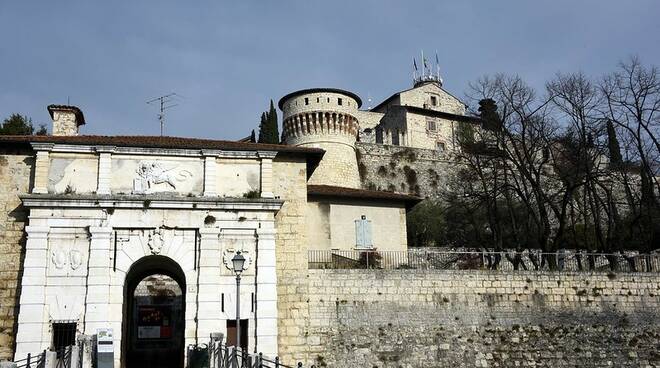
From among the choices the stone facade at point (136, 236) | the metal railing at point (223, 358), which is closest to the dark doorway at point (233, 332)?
the stone facade at point (136, 236)

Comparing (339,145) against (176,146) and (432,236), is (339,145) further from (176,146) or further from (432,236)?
(176,146)

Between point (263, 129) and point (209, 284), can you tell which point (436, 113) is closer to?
point (263, 129)

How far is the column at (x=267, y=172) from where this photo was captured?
23.7m

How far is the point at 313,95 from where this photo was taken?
5169cm

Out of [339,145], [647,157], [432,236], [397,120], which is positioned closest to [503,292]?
[647,157]

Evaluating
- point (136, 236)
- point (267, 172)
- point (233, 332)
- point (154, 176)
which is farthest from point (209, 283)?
point (267, 172)

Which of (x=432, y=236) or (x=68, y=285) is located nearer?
(x=68, y=285)

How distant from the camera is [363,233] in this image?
1144 inches

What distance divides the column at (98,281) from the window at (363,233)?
1094 cm

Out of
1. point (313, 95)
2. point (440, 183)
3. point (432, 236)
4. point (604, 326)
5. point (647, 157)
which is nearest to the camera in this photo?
point (604, 326)

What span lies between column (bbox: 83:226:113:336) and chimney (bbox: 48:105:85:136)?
7.92 m

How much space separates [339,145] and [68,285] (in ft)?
107

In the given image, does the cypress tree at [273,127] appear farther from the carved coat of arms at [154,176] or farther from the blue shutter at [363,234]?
the carved coat of arms at [154,176]

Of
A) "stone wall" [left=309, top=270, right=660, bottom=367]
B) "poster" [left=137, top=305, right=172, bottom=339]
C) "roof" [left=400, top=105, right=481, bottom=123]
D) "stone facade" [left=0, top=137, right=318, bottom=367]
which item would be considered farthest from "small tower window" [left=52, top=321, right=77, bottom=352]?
"roof" [left=400, top=105, right=481, bottom=123]
